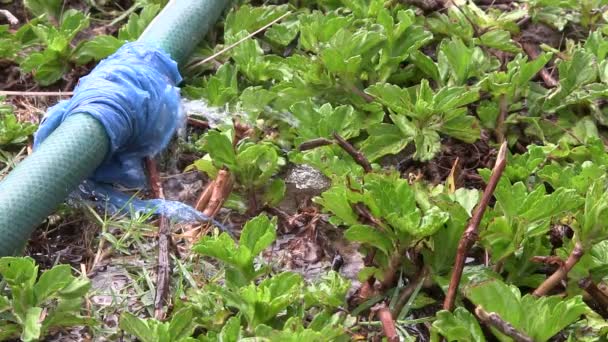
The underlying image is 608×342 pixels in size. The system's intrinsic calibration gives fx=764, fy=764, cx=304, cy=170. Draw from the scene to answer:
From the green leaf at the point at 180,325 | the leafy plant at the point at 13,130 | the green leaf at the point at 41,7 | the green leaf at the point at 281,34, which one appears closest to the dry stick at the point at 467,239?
the green leaf at the point at 180,325

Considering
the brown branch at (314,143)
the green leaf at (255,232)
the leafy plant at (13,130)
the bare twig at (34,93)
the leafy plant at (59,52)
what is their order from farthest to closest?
the leafy plant at (59,52)
the bare twig at (34,93)
the leafy plant at (13,130)
the brown branch at (314,143)
the green leaf at (255,232)

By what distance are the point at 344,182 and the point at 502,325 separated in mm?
426

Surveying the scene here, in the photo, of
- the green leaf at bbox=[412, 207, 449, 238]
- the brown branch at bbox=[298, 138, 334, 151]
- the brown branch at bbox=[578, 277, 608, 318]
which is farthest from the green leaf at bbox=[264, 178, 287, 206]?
the brown branch at bbox=[578, 277, 608, 318]

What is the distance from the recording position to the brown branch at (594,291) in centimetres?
129

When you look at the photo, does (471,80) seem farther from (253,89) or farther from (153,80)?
(153,80)

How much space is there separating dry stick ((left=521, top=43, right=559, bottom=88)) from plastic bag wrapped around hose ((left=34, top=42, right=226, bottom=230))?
3.01 ft

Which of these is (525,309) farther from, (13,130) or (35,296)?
(13,130)

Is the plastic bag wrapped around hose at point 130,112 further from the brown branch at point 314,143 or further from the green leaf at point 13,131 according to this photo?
the brown branch at point 314,143

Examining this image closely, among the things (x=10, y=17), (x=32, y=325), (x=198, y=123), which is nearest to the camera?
(x=32, y=325)

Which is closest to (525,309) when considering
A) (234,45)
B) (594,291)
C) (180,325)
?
(594,291)

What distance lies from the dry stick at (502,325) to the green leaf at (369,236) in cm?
23

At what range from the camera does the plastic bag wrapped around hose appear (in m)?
1.65

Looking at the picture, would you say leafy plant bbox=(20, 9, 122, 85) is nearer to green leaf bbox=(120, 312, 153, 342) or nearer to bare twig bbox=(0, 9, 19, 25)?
bare twig bbox=(0, 9, 19, 25)

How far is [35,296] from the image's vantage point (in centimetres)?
129
